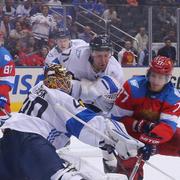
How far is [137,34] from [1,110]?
4.42 m

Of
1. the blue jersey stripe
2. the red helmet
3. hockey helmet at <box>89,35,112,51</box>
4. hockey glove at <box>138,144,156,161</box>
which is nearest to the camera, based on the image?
the blue jersey stripe

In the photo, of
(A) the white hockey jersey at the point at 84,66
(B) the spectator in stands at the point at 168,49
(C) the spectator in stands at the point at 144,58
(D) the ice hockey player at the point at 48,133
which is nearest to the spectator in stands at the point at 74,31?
(C) the spectator in stands at the point at 144,58

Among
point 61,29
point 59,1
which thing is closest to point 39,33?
point 61,29

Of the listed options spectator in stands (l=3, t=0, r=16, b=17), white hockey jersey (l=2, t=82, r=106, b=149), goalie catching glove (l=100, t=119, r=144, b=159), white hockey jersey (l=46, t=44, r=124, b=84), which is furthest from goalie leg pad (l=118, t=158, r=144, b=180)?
spectator in stands (l=3, t=0, r=16, b=17)

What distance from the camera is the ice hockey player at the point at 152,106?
3.22 meters

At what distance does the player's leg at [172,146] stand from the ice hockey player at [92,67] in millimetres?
436

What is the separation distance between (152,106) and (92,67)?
0.46 meters

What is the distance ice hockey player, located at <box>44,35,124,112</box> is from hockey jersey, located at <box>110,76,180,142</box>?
8.6 inches

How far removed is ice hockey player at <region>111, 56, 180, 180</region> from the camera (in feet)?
10.6

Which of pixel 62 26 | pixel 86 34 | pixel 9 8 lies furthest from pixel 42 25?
pixel 86 34

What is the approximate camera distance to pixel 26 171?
104 inches

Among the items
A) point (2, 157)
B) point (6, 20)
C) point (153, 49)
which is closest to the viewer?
point (2, 157)

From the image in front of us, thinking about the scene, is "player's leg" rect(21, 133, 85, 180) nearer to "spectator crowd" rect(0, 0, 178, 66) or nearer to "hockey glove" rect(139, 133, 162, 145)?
"hockey glove" rect(139, 133, 162, 145)

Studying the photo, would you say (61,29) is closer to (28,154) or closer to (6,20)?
(6,20)
